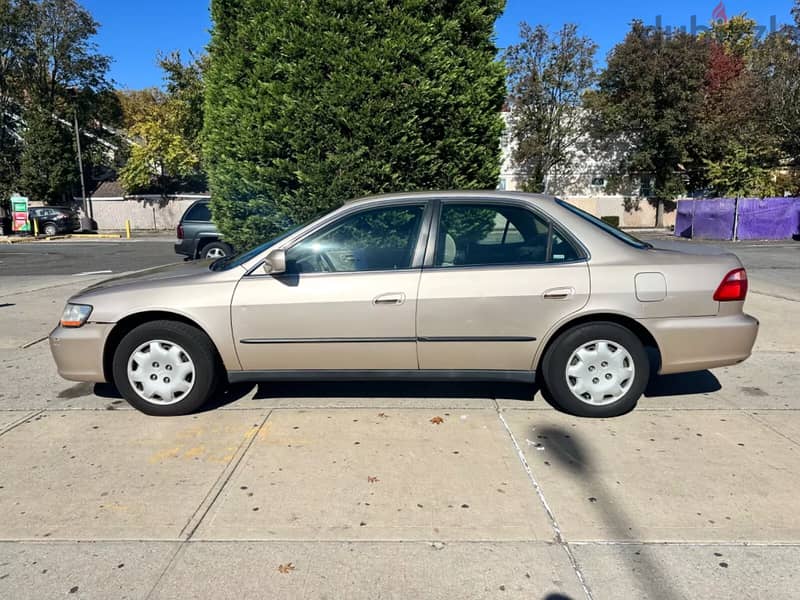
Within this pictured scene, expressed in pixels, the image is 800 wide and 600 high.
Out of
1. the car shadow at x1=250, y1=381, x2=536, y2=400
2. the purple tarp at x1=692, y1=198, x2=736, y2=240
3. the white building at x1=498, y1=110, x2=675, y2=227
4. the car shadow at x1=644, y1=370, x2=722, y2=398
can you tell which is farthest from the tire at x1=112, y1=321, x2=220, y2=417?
the white building at x1=498, y1=110, x2=675, y2=227

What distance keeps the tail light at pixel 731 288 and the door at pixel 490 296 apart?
94 centimetres

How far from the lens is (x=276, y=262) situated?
393 centimetres

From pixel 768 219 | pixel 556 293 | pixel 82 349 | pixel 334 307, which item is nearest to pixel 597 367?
pixel 556 293

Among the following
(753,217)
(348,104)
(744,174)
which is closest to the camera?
(348,104)

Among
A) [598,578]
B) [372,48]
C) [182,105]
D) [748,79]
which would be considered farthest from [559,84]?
[598,578]

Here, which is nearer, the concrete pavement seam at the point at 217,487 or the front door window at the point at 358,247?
the concrete pavement seam at the point at 217,487

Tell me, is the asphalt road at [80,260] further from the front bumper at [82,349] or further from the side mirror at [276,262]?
the side mirror at [276,262]

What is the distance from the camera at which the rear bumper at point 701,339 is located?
405cm

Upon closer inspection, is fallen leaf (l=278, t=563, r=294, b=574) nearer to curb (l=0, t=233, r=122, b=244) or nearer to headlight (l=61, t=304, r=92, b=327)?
headlight (l=61, t=304, r=92, b=327)

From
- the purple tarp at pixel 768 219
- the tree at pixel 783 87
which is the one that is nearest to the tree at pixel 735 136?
the tree at pixel 783 87

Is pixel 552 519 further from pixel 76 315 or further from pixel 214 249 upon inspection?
pixel 214 249

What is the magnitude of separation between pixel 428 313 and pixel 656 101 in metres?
31.7

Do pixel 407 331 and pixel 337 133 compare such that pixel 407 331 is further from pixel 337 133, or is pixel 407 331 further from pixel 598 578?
pixel 337 133

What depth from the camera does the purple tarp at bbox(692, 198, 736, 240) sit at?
76.9ft
